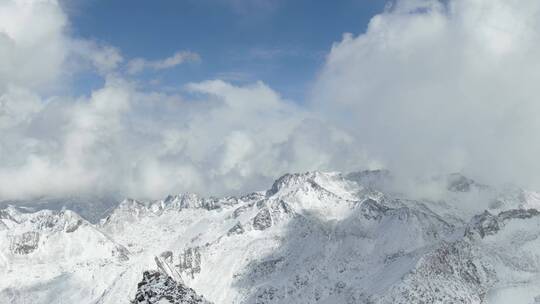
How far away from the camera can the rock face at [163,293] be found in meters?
112

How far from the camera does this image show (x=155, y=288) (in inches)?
4513

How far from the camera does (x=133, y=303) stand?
11356 centimetres

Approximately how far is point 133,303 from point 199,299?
11.7 metres

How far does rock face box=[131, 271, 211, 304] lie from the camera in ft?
368

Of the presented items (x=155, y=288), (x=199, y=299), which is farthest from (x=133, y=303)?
(x=199, y=299)

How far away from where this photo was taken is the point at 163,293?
114 metres

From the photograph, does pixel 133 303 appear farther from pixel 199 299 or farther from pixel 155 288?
pixel 199 299

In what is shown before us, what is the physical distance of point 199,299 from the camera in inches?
4626

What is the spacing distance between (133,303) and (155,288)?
4457mm

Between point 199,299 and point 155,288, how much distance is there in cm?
832
